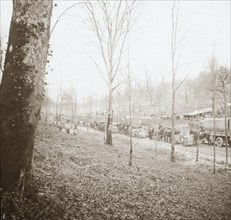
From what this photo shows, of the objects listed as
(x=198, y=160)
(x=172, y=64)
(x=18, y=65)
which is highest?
(x=172, y=64)

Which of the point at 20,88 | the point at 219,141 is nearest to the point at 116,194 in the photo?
the point at 20,88

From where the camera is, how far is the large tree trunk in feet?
12.9

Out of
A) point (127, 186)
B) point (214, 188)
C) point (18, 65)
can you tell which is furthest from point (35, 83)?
point (214, 188)

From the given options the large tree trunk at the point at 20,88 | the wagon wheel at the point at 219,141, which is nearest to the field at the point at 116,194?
the large tree trunk at the point at 20,88

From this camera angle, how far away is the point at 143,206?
271 inches

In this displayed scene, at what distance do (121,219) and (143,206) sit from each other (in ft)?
4.29

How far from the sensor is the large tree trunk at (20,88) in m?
3.94

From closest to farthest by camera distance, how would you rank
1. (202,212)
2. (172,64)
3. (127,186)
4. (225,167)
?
(202,212) → (127,186) → (225,167) → (172,64)

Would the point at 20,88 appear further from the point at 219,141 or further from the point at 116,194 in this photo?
the point at 219,141

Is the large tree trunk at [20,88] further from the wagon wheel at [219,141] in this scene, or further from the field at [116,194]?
the wagon wheel at [219,141]

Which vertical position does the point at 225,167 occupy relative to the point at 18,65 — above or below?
below

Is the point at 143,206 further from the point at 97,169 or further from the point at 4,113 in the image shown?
the point at 4,113

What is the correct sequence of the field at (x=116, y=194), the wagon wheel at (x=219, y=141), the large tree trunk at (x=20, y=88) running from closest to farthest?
the large tree trunk at (x=20, y=88) < the field at (x=116, y=194) < the wagon wheel at (x=219, y=141)

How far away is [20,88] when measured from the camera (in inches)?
158
